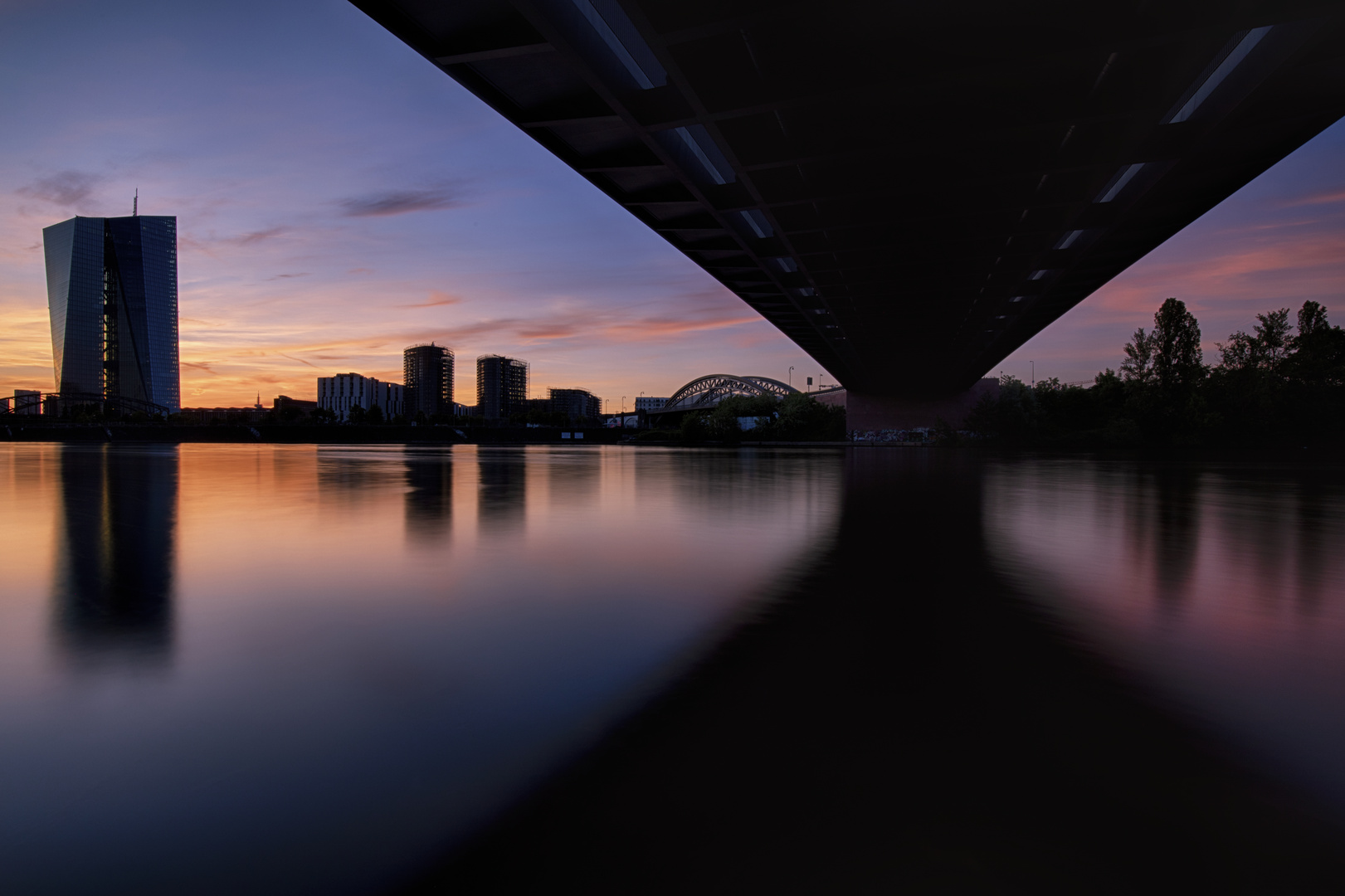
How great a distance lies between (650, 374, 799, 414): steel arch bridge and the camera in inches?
6476

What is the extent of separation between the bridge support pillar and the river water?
199 feet

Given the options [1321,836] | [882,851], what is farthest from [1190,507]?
[882,851]

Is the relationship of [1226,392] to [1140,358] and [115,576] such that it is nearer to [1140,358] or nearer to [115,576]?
[1140,358]

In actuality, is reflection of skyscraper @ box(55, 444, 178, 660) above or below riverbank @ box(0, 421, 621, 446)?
below

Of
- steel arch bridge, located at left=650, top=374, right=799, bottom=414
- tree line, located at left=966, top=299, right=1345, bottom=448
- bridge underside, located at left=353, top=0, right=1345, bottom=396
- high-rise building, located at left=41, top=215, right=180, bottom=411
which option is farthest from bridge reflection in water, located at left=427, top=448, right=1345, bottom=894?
high-rise building, located at left=41, top=215, right=180, bottom=411

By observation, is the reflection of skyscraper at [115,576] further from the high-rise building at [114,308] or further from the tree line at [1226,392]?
the high-rise building at [114,308]

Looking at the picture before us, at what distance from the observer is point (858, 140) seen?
12.5 m

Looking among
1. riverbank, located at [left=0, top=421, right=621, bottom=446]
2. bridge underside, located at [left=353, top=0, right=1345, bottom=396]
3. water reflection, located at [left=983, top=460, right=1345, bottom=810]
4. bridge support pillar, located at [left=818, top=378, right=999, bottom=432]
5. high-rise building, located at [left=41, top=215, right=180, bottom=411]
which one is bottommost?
water reflection, located at [left=983, top=460, right=1345, bottom=810]

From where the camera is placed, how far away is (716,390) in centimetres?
17388

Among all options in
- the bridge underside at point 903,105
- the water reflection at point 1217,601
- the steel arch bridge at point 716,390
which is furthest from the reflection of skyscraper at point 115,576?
the steel arch bridge at point 716,390

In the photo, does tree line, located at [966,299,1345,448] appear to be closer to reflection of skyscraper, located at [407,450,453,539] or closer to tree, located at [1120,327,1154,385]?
tree, located at [1120,327,1154,385]

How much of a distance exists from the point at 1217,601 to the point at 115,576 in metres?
11.5

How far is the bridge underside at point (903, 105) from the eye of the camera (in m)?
8.91

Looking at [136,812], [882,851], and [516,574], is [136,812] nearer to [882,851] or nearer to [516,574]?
[882,851]
